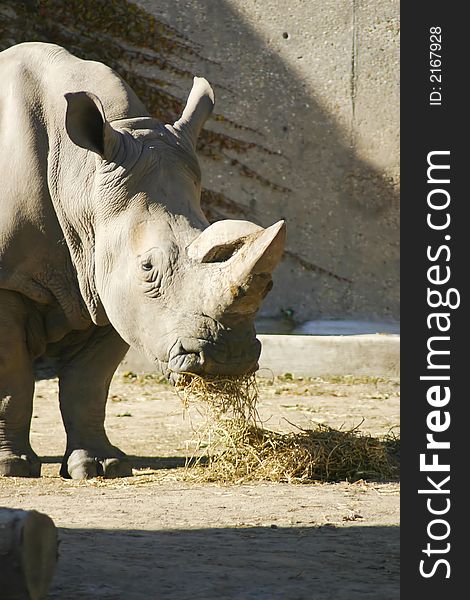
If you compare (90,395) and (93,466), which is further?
(90,395)

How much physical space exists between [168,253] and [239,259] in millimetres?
572

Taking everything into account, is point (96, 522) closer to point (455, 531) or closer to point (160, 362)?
point (160, 362)

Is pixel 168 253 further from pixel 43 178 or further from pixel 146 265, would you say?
pixel 43 178

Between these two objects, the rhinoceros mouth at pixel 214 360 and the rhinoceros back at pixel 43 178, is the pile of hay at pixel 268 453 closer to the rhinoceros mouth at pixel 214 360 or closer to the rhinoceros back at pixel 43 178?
the rhinoceros mouth at pixel 214 360

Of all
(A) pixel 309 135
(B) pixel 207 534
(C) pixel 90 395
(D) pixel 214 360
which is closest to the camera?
(B) pixel 207 534

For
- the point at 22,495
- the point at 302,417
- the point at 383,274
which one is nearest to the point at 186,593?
the point at 22,495

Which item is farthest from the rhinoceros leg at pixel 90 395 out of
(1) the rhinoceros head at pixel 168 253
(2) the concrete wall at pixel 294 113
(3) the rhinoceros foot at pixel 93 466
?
(2) the concrete wall at pixel 294 113

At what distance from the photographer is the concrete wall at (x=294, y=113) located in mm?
13234

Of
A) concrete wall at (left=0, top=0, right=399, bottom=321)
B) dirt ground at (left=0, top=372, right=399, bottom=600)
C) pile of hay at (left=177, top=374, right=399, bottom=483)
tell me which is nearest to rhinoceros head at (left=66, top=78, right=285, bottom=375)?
pile of hay at (left=177, top=374, right=399, bottom=483)

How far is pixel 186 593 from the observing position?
4102 millimetres

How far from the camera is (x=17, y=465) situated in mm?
6758

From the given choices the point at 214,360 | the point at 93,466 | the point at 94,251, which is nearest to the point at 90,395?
the point at 93,466

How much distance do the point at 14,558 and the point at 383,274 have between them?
9906 millimetres

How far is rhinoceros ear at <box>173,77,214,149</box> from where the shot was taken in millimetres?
6891
